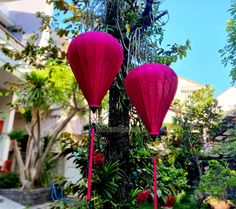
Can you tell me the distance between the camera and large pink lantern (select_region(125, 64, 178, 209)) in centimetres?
143

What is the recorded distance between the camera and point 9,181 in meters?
6.66

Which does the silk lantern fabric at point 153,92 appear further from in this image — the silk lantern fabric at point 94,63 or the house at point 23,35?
the house at point 23,35

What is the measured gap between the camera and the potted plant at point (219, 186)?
14.3ft

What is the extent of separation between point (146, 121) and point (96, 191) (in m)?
0.86

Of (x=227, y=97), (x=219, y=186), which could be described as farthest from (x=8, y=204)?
(x=227, y=97)

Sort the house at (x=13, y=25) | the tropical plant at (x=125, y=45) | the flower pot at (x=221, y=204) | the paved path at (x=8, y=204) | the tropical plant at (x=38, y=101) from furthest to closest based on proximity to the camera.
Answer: the house at (x=13, y=25) < the tropical plant at (x=38, y=101) < the paved path at (x=8, y=204) < the flower pot at (x=221, y=204) < the tropical plant at (x=125, y=45)

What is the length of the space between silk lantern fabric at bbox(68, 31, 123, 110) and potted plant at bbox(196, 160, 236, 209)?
3.78 metres

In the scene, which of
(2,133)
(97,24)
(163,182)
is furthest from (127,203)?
(2,133)

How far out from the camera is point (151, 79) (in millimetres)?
1445

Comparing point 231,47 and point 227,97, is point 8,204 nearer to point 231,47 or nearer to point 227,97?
point 231,47

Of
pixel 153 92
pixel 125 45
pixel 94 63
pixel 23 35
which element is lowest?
pixel 153 92

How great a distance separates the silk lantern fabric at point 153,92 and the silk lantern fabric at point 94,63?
0.20m

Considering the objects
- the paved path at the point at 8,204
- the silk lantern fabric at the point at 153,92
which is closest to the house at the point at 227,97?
the silk lantern fabric at the point at 153,92

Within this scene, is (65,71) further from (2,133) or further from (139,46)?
(139,46)
